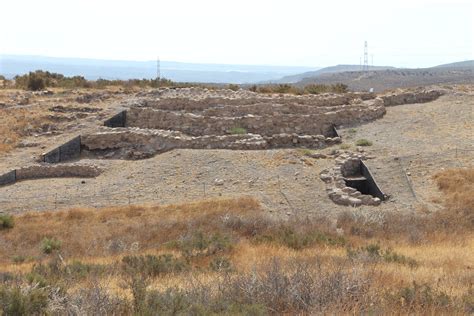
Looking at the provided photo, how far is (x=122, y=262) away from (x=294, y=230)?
3.83 meters

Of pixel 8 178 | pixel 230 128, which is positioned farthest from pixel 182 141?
pixel 8 178

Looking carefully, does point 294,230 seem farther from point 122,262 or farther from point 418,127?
point 418,127

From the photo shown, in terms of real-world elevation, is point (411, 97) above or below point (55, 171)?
above

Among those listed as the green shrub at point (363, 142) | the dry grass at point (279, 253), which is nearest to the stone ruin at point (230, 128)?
the green shrub at point (363, 142)

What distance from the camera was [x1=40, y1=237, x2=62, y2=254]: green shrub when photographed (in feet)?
35.8

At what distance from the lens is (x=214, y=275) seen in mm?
7336

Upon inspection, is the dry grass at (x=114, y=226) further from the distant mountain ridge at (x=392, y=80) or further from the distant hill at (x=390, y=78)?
the distant hill at (x=390, y=78)

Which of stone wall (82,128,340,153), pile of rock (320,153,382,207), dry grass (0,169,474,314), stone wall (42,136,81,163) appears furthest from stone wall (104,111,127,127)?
pile of rock (320,153,382,207)

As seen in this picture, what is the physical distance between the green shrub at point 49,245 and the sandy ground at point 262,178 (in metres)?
3.12

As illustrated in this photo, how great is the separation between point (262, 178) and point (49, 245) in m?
6.76

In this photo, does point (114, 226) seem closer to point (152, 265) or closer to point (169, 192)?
point (169, 192)

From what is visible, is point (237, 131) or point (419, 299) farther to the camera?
point (237, 131)

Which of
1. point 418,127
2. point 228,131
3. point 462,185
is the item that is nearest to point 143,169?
point 228,131

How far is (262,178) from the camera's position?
15.4m
